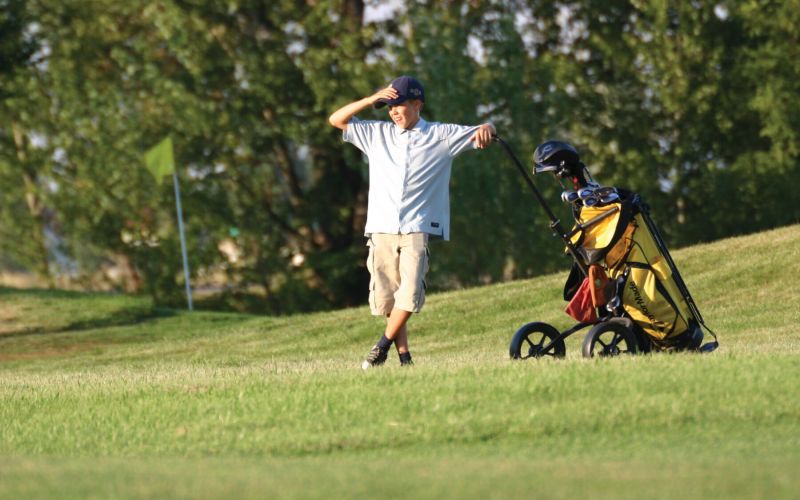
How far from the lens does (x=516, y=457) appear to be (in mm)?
8125

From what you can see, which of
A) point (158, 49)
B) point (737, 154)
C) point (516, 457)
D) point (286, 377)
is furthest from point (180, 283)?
point (516, 457)

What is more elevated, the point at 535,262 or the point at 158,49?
the point at 158,49

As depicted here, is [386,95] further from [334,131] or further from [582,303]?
[334,131]

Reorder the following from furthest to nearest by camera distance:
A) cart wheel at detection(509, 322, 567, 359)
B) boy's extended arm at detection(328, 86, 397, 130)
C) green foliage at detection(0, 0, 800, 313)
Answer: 1. green foliage at detection(0, 0, 800, 313)
2. cart wheel at detection(509, 322, 567, 359)
3. boy's extended arm at detection(328, 86, 397, 130)

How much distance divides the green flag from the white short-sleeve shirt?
67.7ft

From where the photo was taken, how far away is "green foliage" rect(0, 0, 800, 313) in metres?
32.2

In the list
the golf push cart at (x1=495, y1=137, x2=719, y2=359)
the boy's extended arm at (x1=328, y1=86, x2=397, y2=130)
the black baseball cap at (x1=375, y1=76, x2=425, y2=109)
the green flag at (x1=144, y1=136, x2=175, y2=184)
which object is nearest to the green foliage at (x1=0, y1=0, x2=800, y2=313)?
the green flag at (x1=144, y1=136, x2=175, y2=184)

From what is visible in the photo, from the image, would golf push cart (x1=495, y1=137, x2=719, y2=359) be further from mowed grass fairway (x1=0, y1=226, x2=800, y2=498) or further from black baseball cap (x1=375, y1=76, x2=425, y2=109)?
black baseball cap (x1=375, y1=76, x2=425, y2=109)

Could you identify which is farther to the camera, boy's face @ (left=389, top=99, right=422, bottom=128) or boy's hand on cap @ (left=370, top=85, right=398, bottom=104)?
boy's face @ (left=389, top=99, right=422, bottom=128)

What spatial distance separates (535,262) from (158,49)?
11.0 m

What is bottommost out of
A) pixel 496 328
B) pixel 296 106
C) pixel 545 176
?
pixel 496 328

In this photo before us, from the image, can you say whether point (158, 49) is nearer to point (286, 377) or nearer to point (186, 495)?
point (286, 377)

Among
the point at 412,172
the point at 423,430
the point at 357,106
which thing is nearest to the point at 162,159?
the point at 357,106

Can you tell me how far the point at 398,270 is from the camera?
37.1 ft
